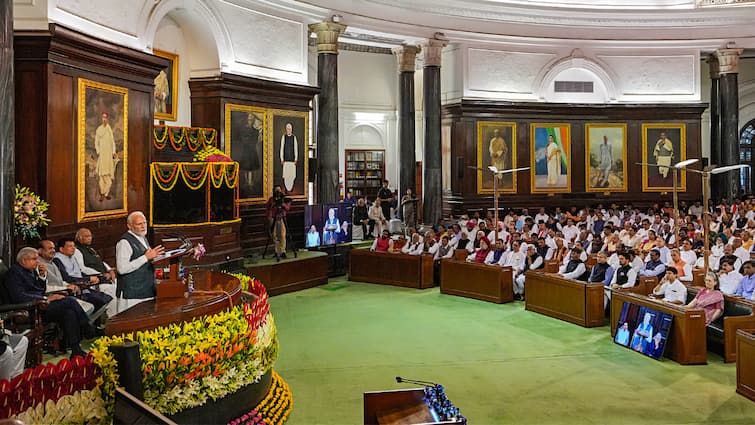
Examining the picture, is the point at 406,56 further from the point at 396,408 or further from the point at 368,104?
the point at 396,408

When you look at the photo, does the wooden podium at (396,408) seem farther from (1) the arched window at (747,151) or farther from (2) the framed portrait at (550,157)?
(1) the arched window at (747,151)

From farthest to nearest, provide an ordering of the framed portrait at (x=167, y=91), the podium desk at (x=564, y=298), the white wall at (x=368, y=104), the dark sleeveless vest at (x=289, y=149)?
the white wall at (x=368, y=104), the dark sleeveless vest at (x=289, y=149), the framed portrait at (x=167, y=91), the podium desk at (x=564, y=298)

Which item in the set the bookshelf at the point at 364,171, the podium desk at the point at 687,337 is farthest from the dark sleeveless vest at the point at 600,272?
the bookshelf at the point at 364,171

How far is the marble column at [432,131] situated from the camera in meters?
19.5

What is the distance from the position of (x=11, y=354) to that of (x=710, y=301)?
838 cm

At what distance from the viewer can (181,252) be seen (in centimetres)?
624

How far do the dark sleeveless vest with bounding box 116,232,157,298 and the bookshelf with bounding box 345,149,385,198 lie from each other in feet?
59.8

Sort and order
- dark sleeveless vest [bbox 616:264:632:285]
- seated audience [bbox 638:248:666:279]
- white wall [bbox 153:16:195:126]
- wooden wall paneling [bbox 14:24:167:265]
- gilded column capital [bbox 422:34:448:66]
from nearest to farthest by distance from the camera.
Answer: wooden wall paneling [bbox 14:24:167:265] < dark sleeveless vest [bbox 616:264:632:285] < seated audience [bbox 638:248:666:279] < white wall [bbox 153:16:195:126] < gilded column capital [bbox 422:34:448:66]

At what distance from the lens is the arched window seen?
83.5ft

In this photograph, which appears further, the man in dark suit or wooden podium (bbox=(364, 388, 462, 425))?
Answer: the man in dark suit

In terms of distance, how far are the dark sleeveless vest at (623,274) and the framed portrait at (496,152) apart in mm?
9662

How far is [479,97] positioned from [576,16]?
12.4 feet

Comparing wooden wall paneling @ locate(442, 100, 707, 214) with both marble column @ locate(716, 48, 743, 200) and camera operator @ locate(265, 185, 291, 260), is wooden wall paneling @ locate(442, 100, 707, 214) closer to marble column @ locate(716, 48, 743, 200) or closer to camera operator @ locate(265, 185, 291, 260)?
marble column @ locate(716, 48, 743, 200)

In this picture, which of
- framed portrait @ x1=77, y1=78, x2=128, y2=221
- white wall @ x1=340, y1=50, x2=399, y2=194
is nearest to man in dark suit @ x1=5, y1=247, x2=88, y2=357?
framed portrait @ x1=77, y1=78, x2=128, y2=221
